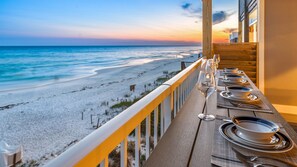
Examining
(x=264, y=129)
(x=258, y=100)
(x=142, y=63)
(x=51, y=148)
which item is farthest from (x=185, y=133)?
(x=142, y=63)

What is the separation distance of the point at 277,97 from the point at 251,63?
83cm

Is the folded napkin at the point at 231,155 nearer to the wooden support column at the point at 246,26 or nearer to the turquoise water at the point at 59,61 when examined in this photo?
the wooden support column at the point at 246,26

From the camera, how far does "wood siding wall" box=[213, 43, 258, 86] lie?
404 centimetres

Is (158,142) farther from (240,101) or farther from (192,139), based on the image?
(240,101)

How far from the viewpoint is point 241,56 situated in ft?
14.0

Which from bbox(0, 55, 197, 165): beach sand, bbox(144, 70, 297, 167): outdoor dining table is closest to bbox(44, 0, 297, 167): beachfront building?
bbox(144, 70, 297, 167): outdoor dining table

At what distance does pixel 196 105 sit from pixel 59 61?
14.5 metres

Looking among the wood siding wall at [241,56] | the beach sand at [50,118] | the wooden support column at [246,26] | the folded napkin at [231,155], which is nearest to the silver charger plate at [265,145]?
the folded napkin at [231,155]

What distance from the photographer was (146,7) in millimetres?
10961

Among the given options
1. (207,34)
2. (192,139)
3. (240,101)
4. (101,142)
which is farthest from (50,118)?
(101,142)

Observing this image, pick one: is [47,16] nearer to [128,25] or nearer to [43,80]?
[43,80]

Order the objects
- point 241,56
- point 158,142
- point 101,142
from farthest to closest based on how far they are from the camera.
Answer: point 241,56 → point 158,142 → point 101,142

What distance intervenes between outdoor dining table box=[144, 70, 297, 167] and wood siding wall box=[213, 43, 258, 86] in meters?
3.14

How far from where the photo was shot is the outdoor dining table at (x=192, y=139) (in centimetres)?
70
